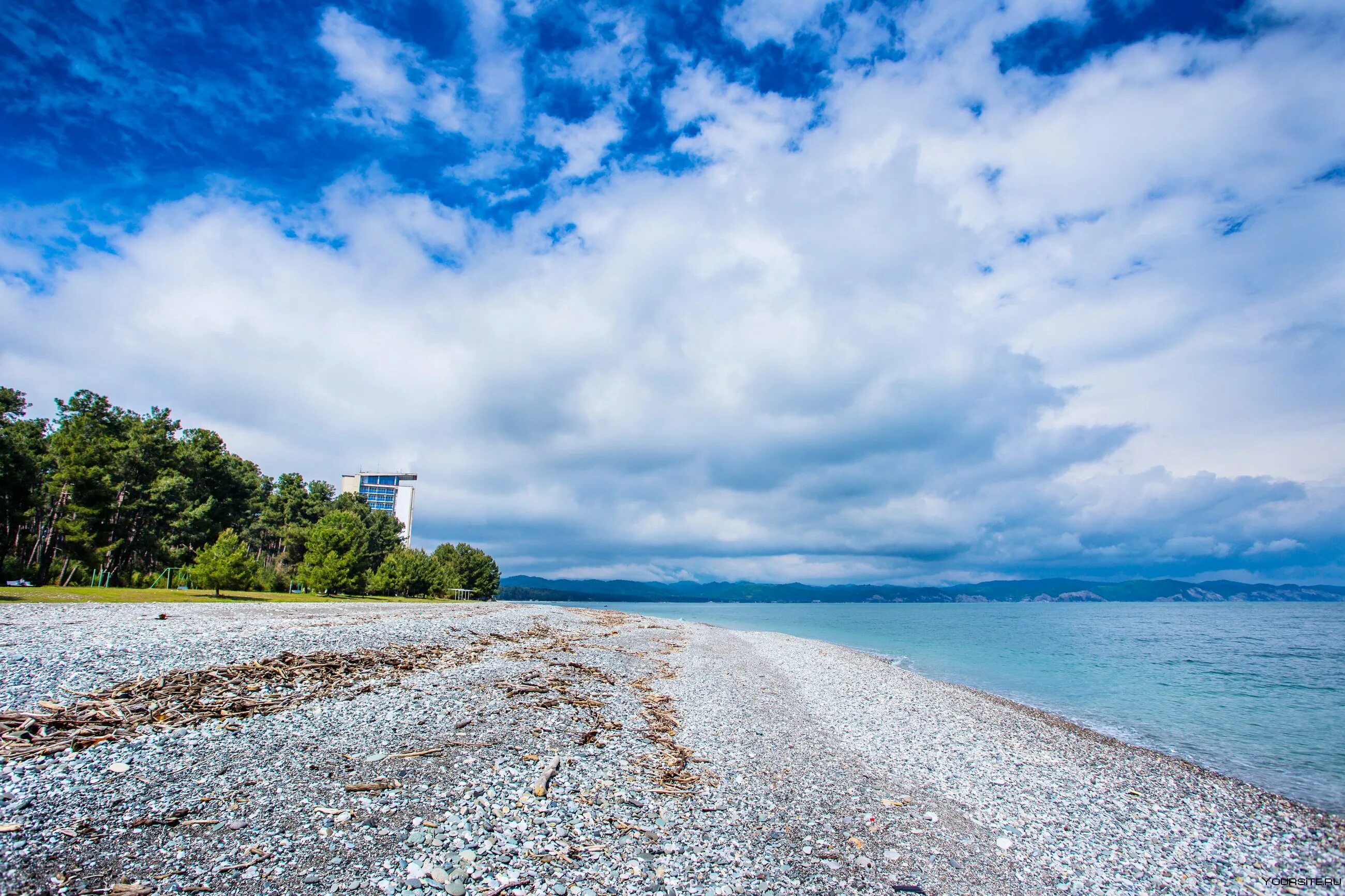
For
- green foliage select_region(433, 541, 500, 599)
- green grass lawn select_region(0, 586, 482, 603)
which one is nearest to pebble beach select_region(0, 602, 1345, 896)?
green grass lawn select_region(0, 586, 482, 603)

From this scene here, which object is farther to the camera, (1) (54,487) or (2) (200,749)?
(1) (54,487)

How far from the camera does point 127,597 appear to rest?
36.3 metres

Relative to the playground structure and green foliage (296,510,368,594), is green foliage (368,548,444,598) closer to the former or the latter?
green foliage (296,510,368,594)

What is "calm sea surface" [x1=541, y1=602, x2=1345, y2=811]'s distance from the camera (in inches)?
742

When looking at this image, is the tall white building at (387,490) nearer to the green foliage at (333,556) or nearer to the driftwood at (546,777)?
the green foliage at (333,556)

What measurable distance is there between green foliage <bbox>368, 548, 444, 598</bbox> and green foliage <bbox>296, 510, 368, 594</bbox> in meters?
11.1

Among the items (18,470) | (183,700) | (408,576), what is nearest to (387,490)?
(408,576)

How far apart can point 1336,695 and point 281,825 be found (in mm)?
46125

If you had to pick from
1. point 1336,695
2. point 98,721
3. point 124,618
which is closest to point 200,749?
point 98,721

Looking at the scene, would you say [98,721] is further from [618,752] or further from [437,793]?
[618,752]

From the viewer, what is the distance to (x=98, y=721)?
387 inches

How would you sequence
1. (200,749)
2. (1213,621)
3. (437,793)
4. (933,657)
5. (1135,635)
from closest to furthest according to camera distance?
(437,793) < (200,749) < (933,657) < (1135,635) < (1213,621)

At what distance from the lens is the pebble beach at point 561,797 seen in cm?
700

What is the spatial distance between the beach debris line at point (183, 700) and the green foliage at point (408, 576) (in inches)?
2616
